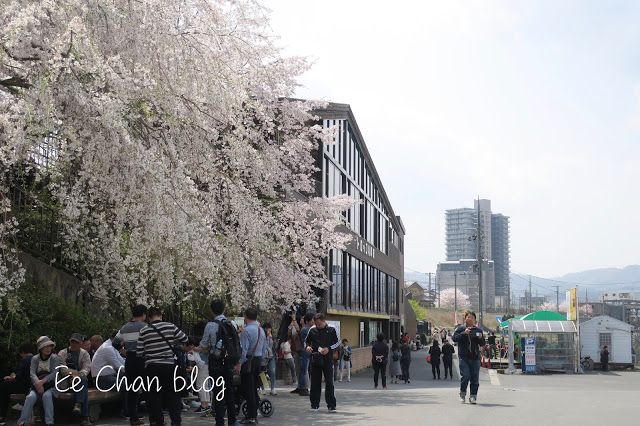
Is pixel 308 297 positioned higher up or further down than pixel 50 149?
further down

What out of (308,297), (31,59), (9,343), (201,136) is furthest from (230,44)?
(308,297)

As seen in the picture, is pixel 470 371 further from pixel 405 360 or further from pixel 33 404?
pixel 405 360

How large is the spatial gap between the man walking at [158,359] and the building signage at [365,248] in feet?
90.4

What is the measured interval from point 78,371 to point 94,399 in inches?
22.5

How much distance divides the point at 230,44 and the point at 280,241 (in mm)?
6878

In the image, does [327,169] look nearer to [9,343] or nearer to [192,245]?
[192,245]

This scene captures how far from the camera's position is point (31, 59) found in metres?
10.9

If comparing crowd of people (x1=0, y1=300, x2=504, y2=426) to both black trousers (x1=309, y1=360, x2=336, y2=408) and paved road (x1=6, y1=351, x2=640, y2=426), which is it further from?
paved road (x1=6, y1=351, x2=640, y2=426)

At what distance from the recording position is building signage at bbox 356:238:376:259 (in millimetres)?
38106

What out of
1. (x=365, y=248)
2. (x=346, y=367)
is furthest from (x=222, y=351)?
(x=365, y=248)

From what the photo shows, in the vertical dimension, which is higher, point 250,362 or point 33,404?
A: point 250,362

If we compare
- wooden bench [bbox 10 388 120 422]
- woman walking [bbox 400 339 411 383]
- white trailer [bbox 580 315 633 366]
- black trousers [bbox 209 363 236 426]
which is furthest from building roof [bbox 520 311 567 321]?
black trousers [bbox 209 363 236 426]

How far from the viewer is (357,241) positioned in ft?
123

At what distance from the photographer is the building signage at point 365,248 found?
3811 centimetres
